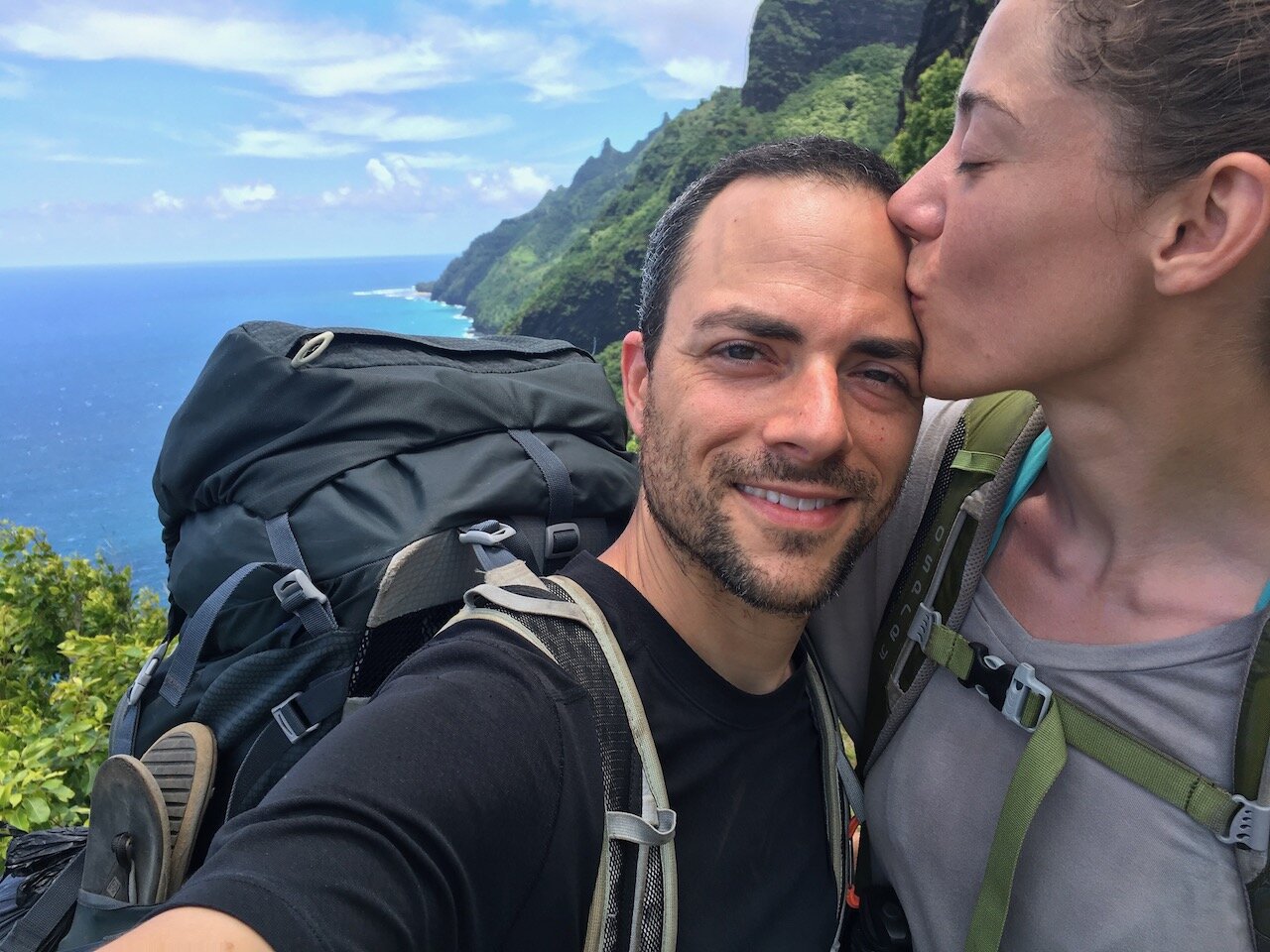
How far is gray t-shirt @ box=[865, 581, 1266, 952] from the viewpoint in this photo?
1405mm

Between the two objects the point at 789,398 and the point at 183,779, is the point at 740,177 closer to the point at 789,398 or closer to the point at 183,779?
the point at 789,398

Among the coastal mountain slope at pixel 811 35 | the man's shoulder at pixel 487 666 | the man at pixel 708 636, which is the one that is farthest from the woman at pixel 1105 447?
the coastal mountain slope at pixel 811 35

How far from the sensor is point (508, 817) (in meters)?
1.29

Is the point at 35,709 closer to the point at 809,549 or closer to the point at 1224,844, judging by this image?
the point at 809,549

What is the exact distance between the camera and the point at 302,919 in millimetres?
1049

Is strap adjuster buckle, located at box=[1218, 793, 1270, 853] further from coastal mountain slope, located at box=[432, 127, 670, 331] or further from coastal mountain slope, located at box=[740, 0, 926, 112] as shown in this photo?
coastal mountain slope, located at box=[432, 127, 670, 331]

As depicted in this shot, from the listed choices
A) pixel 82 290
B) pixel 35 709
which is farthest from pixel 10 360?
pixel 35 709

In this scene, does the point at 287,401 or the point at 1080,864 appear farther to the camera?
the point at 287,401

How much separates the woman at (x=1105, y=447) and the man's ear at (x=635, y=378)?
734 millimetres

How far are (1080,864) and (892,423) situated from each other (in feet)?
3.22

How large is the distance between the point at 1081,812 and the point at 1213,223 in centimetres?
114

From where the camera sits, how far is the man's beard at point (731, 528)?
5.65 feet

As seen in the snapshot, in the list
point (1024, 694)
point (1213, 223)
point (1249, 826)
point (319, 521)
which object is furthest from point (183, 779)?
point (1213, 223)

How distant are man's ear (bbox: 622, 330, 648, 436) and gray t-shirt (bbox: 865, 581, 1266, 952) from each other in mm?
982
